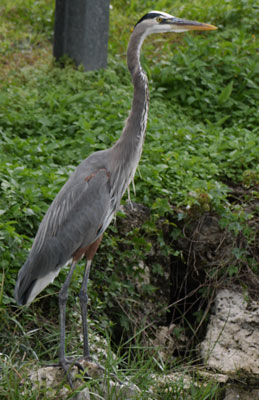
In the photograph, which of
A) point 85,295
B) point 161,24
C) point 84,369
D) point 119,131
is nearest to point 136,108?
point 161,24

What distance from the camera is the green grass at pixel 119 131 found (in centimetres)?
424

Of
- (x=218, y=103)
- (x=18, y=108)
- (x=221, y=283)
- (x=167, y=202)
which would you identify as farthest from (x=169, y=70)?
(x=221, y=283)

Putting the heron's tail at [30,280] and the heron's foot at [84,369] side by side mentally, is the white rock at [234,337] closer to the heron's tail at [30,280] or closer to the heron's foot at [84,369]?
the heron's foot at [84,369]

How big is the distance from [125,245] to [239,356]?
1223 millimetres

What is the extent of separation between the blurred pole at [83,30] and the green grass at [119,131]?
22cm

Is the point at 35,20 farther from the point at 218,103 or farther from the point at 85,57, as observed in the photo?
the point at 218,103

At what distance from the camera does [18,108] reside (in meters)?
6.60

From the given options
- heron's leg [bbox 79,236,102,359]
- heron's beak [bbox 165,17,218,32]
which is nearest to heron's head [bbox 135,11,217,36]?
heron's beak [bbox 165,17,218,32]

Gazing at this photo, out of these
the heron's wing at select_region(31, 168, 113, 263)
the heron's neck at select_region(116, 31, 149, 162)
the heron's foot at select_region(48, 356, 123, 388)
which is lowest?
the heron's foot at select_region(48, 356, 123, 388)

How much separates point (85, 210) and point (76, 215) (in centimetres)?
6

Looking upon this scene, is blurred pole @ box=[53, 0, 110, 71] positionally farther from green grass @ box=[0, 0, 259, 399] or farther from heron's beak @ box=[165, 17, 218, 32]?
heron's beak @ box=[165, 17, 218, 32]

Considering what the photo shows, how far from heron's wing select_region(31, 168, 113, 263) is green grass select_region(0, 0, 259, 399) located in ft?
1.24

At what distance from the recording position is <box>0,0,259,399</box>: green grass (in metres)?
4.24

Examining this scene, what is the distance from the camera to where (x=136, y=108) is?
12.7ft
